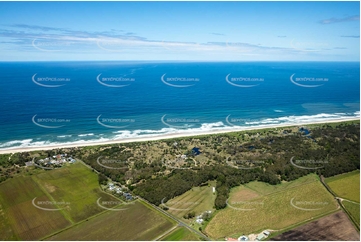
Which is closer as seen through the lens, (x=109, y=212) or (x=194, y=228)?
(x=194, y=228)

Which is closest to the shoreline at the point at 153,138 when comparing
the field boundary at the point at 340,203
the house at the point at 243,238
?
the field boundary at the point at 340,203

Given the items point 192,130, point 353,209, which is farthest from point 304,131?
point 353,209

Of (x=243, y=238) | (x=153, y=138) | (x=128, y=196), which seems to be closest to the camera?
(x=243, y=238)

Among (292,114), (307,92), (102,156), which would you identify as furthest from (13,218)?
(307,92)

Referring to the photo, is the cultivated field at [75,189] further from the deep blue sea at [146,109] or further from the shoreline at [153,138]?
the deep blue sea at [146,109]

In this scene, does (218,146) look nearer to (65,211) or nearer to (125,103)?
(65,211)

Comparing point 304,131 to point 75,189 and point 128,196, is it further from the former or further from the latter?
point 75,189
